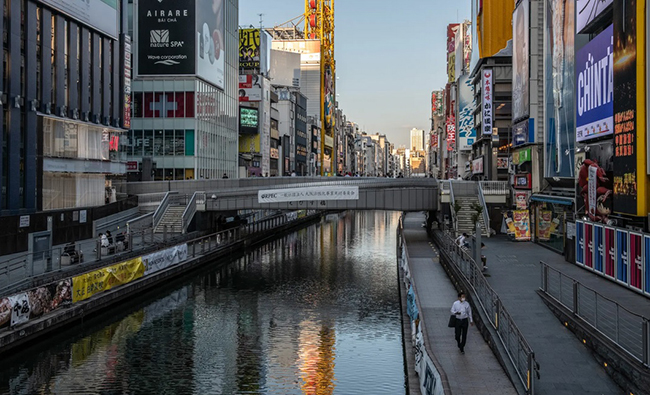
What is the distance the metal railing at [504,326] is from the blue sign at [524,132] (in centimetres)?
1937

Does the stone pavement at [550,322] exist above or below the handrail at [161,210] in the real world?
below

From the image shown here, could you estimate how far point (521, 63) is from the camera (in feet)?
158

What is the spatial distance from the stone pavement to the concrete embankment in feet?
53.4

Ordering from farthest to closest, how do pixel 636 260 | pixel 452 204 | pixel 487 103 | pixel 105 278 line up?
pixel 487 103 < pixel 452 204 < pixel 105 278 < pixel 636 260

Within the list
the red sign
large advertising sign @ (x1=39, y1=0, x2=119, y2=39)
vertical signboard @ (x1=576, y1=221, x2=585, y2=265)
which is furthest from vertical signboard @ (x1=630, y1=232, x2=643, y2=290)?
the red sign

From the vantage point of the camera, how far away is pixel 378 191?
1914 inches

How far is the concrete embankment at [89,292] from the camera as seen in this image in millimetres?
22297

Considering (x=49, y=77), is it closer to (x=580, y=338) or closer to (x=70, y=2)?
(x=70, y=2)

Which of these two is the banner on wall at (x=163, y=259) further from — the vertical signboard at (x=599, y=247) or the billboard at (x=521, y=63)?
the billboard at (x=521, y=63)

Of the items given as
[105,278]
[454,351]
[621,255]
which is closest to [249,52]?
[105,278]

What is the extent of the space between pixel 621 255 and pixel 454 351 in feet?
35.8

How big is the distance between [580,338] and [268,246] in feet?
147

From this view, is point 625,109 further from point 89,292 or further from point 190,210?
point 190,210

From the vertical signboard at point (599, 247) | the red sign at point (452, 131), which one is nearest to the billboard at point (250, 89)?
the red sign at point (452, 131)
